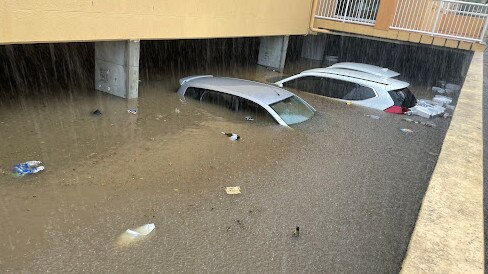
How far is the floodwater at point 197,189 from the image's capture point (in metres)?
4.06

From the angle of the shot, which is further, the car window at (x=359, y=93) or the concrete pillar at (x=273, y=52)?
the concrete pillar at (x=273, y=52)

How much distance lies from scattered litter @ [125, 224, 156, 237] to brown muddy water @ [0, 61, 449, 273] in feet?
0.35

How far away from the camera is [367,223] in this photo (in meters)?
4.98

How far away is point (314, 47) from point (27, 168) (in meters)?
15.4

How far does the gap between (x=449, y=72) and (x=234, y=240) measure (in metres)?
17.2

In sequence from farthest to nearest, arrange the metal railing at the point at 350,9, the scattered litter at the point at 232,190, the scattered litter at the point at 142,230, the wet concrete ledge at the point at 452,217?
the metal railing at the point at 350,9
the scattered litter at the point at 232,190
the scattered litter at the point at 142,230
the wet concrete ledge at the point at 452,217

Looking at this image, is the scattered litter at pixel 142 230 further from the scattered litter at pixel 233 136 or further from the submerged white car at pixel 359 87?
the submerged white car at pixel 359 87

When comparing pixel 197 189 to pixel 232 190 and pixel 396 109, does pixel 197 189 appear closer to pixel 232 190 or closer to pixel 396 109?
pixel 232 190

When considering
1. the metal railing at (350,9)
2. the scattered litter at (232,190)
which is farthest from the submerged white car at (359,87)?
the scattered litter at (232,190)

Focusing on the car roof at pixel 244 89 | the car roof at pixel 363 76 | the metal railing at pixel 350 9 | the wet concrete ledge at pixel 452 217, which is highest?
the metal railing at pixel 350 9

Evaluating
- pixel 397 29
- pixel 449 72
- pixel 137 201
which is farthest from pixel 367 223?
pixel 449 72

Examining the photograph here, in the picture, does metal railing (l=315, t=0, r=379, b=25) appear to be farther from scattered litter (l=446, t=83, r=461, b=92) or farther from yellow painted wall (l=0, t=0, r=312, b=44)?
scattered litter (l=446, t=83, r=461, b=92)

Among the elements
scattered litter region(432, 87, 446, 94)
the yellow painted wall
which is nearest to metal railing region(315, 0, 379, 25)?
the yellow painted wall

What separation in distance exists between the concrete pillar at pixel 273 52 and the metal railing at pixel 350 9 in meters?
1.67
